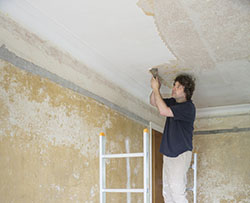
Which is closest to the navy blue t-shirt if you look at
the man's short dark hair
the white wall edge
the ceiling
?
the man's short dark hair

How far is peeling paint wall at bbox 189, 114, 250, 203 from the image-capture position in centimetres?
566

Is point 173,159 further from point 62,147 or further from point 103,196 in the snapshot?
Result: point 62,147

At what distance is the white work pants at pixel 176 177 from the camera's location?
3555mm

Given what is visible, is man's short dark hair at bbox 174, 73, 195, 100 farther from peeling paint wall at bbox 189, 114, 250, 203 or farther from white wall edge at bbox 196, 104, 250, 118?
peeling paint wall at bbox 189, 114, 250, 203

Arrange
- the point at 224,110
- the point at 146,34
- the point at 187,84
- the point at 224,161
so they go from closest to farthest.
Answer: the point at 146,34 < the point at 187,84 < the point at 224,161 < the point at 224,110

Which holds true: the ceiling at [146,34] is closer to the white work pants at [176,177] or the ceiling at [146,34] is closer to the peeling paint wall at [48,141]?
the peeling paint wall at [48,141]

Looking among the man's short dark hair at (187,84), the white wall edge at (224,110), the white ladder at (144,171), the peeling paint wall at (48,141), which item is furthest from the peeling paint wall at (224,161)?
the white ladder at (144,171)

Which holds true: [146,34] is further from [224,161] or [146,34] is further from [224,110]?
[224,161]

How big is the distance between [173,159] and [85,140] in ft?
3.35

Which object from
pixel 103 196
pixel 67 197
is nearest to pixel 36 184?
pixel 67 197

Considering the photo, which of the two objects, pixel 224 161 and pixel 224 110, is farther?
pixel 224 110

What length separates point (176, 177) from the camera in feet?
11.8

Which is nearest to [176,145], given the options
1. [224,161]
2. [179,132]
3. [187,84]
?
[179,132]

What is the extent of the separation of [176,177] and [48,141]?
1512 millimetres
